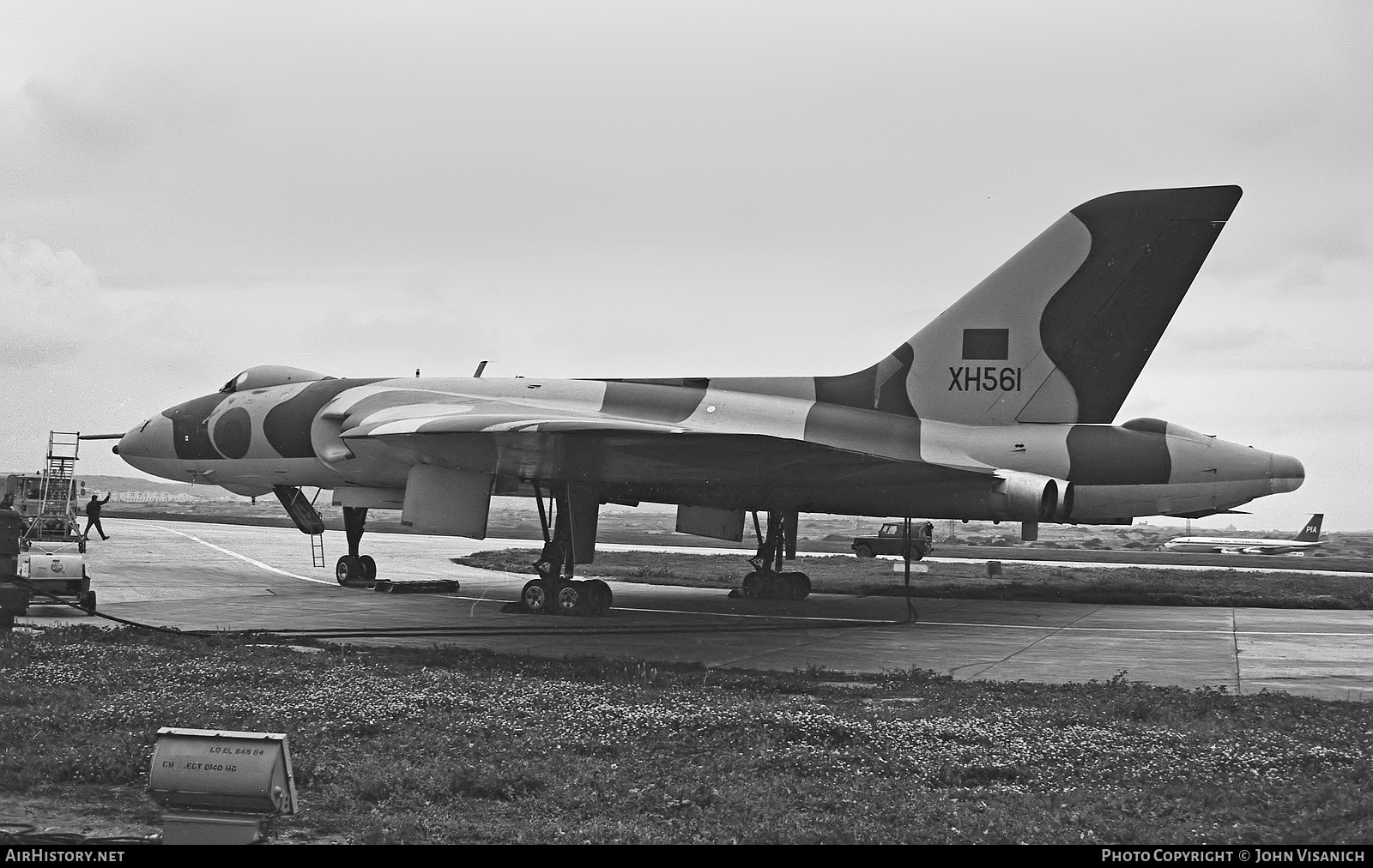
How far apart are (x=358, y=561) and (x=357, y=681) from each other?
1254 cm

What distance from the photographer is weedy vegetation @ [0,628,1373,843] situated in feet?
18.2

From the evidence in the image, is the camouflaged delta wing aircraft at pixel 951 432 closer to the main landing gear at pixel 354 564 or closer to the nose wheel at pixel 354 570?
the main landing gear at pixel 354 564

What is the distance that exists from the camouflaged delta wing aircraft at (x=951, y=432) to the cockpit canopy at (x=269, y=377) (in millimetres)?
3900

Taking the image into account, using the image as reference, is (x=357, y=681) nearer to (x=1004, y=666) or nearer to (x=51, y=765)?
(x=51, y=765)

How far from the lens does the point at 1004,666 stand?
11.2m

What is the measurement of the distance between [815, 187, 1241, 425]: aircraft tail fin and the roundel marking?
11.5 meters

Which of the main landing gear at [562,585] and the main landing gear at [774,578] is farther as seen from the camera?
the main landing gear at [774,578]

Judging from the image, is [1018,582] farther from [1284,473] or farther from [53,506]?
[53,506]

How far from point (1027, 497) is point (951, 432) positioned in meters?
1.68

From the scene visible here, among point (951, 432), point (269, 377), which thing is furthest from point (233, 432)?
point (951, 432)

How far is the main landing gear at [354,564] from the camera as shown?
822 inches

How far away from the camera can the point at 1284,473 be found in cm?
1533

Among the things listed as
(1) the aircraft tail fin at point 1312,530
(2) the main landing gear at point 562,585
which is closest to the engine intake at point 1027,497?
(2) the main landing gear at point 562,585

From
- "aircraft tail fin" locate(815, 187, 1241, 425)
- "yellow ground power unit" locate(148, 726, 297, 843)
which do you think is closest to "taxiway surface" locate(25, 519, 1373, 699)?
"aircraft tail fin" locate(815, 187, 1241, 425)
